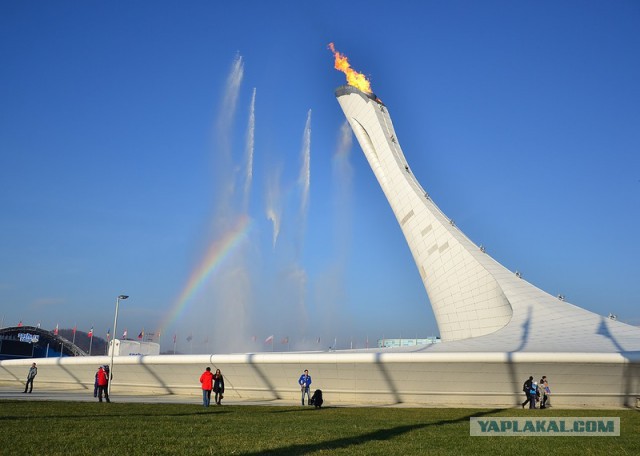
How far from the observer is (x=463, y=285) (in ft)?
86.0

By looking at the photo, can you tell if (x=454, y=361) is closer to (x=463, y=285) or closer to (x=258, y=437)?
(x=463, y=285)

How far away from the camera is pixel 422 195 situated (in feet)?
98.2

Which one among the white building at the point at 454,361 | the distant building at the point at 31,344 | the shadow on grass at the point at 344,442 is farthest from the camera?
the distant building at the point at 31,344

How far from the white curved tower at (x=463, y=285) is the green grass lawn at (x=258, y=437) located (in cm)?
899

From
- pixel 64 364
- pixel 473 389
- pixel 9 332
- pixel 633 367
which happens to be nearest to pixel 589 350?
pixel 633 367

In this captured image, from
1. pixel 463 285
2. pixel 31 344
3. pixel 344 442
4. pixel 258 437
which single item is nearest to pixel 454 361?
pixel 463 285

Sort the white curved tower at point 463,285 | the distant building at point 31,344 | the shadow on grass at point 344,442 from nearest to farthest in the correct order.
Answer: the shadow on grass at point 344,442, the white curved tower at point 463,285, the distant building at point 31,344

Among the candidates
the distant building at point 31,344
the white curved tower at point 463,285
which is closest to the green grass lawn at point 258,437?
the white curved tower at point 463,285

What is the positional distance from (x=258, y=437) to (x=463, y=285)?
20077mm

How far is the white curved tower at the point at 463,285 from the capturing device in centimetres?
1964

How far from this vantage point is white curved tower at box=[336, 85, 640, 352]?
773 inches

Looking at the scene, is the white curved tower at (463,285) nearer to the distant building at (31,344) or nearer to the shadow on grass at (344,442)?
the shadow on grass at (344,442)

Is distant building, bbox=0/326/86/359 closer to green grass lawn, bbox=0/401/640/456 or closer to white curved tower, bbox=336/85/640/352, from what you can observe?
white curved tower, bbox=336/85/640/352

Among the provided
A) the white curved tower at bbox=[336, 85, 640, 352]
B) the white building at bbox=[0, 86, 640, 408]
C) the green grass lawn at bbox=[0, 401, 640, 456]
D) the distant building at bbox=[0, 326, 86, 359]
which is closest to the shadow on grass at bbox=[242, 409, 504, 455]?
the green grass lawn at bbox=[0, 401, 640, 456]
